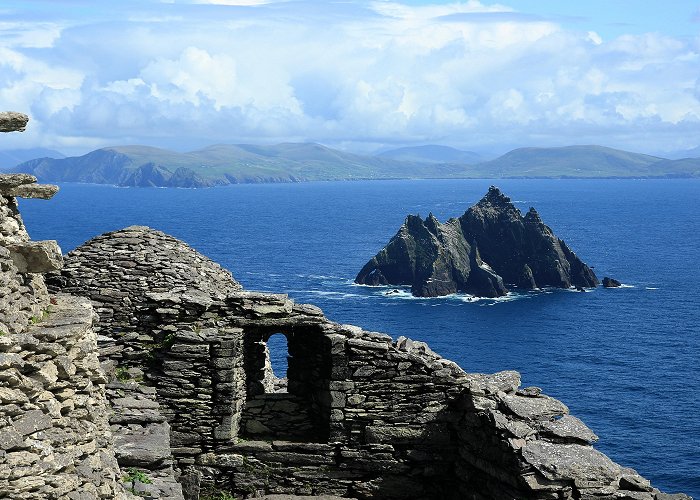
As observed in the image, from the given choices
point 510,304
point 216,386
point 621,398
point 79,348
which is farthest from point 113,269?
point 510,304

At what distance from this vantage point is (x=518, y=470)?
59.4ft

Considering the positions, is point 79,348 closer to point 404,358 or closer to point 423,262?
point 404,358

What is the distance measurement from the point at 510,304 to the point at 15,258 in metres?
141

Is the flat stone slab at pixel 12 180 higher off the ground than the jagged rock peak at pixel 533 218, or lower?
lower

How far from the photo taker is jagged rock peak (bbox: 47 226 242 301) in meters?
25.1

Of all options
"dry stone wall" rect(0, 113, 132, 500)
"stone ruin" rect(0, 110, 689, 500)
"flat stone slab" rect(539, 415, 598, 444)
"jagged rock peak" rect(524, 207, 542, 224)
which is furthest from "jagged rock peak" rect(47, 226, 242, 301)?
"jagged rock peak" rect(524, 207, 542, 224)

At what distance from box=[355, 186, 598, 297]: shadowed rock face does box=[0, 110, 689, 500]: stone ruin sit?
434ft

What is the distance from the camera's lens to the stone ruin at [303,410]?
724 inches

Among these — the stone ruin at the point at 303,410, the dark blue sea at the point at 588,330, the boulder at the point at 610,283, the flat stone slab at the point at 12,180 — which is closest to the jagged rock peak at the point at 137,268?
the stone ruin at the point at 303,410

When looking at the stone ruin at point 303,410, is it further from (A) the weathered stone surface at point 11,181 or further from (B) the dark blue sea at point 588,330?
(B) the dark blue sea at point 588,330

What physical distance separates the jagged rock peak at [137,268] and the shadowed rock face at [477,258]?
5113 inches

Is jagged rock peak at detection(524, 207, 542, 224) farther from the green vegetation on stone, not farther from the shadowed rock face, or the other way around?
the green vegetation on stone

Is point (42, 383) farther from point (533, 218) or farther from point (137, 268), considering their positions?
point (533, 218)

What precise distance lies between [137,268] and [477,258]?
149433mm
